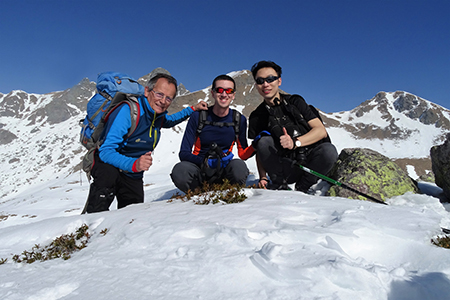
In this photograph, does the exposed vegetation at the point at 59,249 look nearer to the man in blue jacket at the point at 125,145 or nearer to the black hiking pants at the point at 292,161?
the man in blue jacket at the point at 125,145

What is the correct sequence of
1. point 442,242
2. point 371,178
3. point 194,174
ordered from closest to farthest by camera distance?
point 442,242
point 194,174
point 371,178

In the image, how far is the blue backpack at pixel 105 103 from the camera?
4961mm

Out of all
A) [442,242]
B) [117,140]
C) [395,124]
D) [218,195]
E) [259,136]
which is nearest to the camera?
[442,242]

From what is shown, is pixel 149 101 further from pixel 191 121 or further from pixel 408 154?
pixel 408 154

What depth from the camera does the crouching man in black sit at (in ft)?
18.1

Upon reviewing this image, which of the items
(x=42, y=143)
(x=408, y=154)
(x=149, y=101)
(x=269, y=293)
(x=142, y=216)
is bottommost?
(x=408, y=154)

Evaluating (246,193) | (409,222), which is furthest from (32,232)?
(409,222)

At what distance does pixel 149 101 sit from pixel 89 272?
372cm

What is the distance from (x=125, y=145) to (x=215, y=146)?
70.8 inches

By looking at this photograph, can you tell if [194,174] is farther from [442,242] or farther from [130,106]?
[442,242]

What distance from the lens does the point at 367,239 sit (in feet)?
8.30

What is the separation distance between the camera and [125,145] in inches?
201

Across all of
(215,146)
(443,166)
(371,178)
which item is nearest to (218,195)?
(215,146)

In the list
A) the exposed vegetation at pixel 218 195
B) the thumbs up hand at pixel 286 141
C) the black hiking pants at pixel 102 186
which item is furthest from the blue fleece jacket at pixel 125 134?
the thumbs up hand at pixel 286 141
